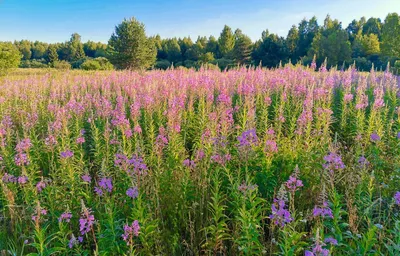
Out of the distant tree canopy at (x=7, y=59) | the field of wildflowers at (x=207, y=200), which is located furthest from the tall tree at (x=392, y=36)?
the distant tree canopy at (x=7, y=59)

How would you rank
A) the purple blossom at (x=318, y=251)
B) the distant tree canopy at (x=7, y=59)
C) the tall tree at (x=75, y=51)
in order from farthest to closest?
the tall tree at (x=75, y=51)
the distant tree canopy at (x=7, y=59)
the purple blossom at (x=318, y=251)

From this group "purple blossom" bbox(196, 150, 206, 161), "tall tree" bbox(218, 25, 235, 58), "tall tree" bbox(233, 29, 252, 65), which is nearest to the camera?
"purple blossom" bbox(196, 150, 206, 161)

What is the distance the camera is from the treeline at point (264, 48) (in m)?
38.4

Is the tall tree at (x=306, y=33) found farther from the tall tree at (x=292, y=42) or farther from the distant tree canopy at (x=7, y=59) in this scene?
the distant tree canopy at (x=7, y=59)

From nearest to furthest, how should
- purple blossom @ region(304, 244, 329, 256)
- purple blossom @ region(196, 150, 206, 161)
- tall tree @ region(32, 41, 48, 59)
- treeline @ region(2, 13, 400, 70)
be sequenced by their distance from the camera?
purple blossom @ region(304, 244, 329, 256) → purple blossom @ region(196, 150, 206, 161) → treeline @ region(2, 13, 400, 70) → tall tree @ region(32, 41, 48, 59)

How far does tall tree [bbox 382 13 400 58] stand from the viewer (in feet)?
102

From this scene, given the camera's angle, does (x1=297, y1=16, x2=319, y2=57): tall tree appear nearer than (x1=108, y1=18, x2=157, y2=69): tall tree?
No

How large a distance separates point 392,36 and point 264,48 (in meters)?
31.9

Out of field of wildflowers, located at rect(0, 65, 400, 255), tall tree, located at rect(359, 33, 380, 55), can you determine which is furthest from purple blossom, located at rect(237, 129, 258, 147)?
tall tree, located at rect(359, 33, 380, 55)

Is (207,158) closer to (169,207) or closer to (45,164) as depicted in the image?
(169,207)

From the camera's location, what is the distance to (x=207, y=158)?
3.64 metres

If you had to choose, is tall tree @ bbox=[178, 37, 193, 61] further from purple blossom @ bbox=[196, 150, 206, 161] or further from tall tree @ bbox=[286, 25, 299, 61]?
purple blossom @ bbox=[196, 150, 206, 161]

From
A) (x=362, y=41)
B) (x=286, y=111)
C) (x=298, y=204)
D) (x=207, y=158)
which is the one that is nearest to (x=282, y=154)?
(x=298, y=204)

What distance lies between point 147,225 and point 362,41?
60.1m
